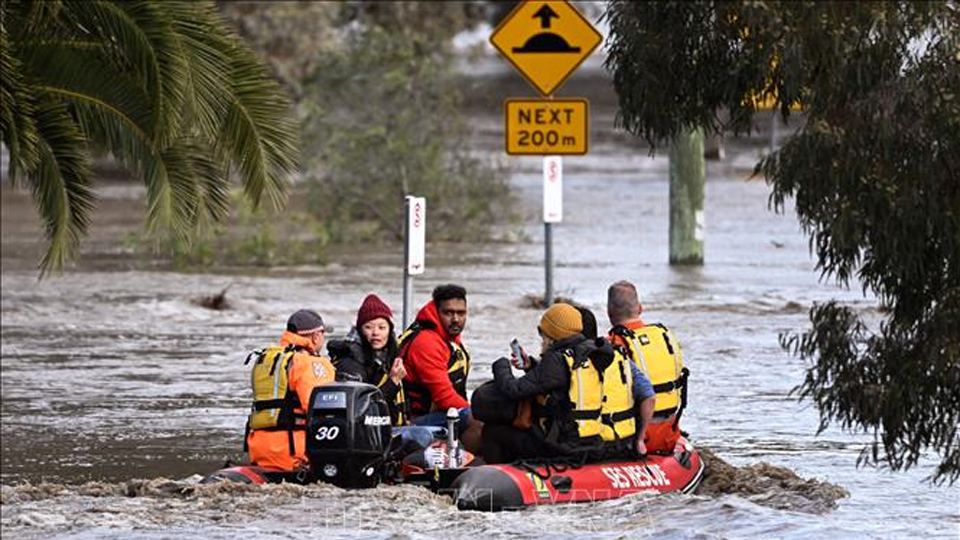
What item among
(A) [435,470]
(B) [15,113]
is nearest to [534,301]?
(B) [15,113]

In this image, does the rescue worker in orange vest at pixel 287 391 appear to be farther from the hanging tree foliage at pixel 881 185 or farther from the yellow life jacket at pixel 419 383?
the hanging tree foliage at pixel 881 185

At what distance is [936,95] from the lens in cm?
945

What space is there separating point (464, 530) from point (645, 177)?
37.5 metres

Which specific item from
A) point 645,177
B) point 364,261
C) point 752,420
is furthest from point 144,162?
point 645,177

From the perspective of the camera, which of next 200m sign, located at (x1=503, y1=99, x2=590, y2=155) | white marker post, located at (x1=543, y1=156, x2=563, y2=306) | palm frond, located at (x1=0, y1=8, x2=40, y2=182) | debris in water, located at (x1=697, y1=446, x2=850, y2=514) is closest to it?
debris in water, located at (x1=697, y1=446, x2=850, y2=514)

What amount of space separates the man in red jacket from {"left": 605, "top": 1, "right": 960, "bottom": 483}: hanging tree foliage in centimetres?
350

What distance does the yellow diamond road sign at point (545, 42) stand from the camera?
21.0 m

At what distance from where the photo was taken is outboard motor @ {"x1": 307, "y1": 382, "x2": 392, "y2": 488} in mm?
12008

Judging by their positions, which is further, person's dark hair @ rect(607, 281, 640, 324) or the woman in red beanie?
person's dark hair @ rect(607, 281, 640, 324)

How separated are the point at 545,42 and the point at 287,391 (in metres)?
9.27

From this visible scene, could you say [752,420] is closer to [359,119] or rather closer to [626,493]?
[626,493]

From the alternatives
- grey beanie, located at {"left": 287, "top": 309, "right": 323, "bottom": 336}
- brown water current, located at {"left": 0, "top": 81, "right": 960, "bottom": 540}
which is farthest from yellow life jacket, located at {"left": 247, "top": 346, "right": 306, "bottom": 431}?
brown water current, located at {"left": 0, "top": 81, "right": 960, "bottom": 540}

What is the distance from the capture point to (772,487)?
510 inches

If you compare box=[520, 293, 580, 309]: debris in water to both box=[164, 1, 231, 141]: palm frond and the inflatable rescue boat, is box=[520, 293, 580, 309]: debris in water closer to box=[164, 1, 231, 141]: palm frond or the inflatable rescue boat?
box=[164, 1, 231, 141]: palm frond
